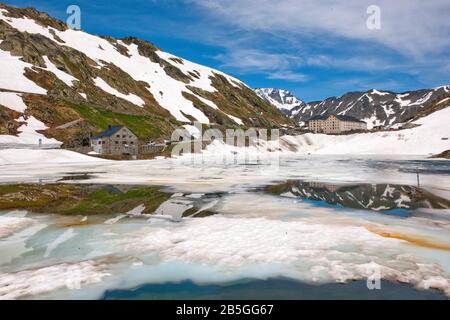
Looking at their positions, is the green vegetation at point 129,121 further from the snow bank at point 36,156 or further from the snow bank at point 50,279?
the snow bank at point 50,279

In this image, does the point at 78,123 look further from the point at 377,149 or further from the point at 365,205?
the point at 377,149

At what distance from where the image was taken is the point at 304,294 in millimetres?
10234

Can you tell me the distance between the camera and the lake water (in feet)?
35.1

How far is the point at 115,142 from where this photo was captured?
3900 inches

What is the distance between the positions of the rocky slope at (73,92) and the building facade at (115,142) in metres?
5.91

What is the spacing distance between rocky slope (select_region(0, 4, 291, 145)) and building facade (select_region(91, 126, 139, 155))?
233 inches

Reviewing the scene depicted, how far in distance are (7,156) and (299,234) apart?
226 ft

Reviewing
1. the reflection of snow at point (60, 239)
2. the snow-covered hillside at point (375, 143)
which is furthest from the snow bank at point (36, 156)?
the reflection of snow at point (60, 239)

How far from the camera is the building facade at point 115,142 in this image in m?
96.4

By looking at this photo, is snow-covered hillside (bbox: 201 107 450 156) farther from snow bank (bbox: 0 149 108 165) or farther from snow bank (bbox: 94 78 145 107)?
snow bank (bbox: 0 149 108 165)

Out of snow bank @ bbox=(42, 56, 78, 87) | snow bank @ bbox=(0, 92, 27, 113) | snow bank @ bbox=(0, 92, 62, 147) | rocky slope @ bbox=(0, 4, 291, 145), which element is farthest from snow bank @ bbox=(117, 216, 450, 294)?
snow bank @ bbox=(42, 56, 78, 87)

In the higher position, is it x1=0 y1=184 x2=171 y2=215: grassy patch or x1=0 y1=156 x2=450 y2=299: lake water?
x1=0 y1=184 x2=171 y2=215: grassy patch

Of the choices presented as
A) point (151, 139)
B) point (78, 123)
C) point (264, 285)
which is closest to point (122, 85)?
point (151, 139)
